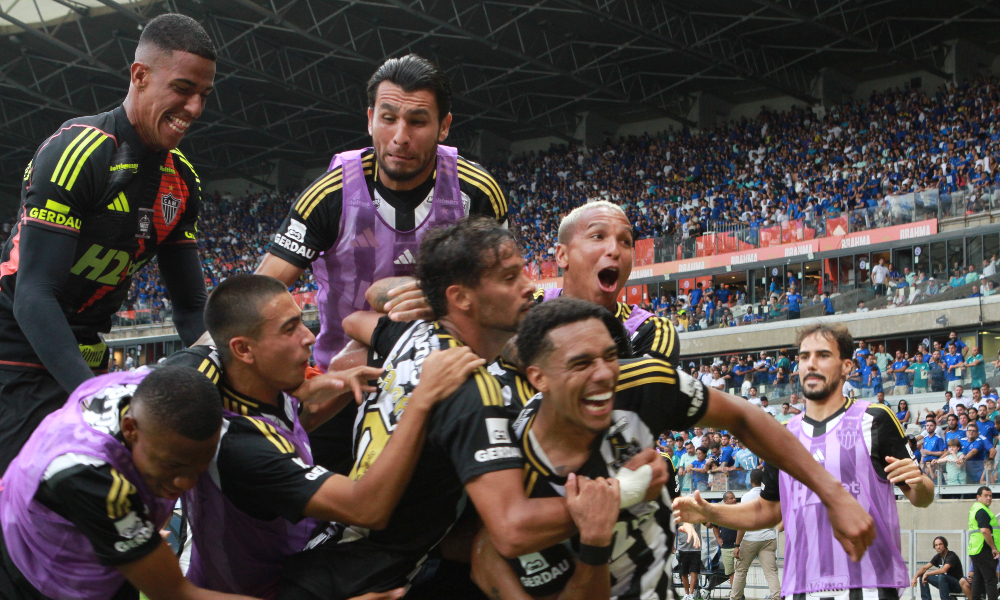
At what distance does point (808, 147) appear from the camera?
3862 centimetres

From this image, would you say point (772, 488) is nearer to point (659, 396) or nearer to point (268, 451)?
point (659, 396)

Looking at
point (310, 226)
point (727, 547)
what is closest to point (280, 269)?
point (310, 226)

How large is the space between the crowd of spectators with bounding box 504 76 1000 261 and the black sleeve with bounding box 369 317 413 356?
2895cm

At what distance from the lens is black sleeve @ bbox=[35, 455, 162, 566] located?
3367 millimetres

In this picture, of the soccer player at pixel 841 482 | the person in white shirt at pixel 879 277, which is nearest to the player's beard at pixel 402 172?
the soccer player at pixel 841 482

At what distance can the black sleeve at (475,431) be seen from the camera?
3.32m

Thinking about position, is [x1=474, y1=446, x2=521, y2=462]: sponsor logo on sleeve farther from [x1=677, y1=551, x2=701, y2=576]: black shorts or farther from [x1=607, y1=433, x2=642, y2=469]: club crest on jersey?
[x1=677, y1=551, x2=701, y2=576]: black shorts

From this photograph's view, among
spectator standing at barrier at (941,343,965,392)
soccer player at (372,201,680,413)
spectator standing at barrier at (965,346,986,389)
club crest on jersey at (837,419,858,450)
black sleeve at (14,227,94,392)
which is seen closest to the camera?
black sleeve at (14,227,94,392)

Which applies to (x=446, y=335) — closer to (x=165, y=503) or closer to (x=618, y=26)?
(x=165, y=503)

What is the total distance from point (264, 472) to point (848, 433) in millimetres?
4452

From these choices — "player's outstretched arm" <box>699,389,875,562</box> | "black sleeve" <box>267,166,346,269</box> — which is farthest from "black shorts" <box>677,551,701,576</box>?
"player's outstretched arm" <box>699,389,875,562</box>

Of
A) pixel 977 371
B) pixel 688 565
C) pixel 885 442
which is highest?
pixel 885 442

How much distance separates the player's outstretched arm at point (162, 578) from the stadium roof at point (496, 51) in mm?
33316

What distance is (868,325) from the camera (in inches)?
1188
